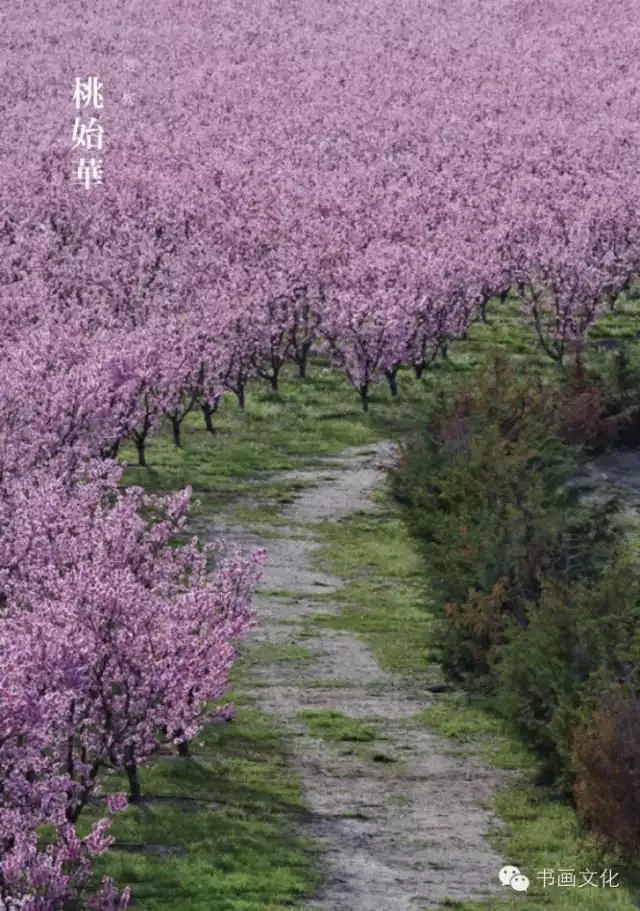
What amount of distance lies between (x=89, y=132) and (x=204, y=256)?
1661 centimetres

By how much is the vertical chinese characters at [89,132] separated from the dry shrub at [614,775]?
5186cm

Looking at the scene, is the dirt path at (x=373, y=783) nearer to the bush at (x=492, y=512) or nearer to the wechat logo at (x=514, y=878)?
the wechat logo at (x=514, y=878)

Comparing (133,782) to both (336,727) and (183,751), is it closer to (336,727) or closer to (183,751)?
(183,751)

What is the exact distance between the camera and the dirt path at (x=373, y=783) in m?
29.1

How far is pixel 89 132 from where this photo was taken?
85438 mm

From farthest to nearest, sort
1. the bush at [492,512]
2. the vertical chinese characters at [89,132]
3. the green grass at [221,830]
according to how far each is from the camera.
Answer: the vertical chinese characters at [89,132]
the bush at [492,512]
the green grass at [221,830]

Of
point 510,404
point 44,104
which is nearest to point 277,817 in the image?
point 510,404

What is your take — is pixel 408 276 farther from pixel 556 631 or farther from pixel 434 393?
pixel 556 631

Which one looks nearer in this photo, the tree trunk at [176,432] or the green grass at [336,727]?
the green grass at [336,727]

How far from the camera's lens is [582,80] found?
10156 cm

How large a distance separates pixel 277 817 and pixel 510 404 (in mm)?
21795

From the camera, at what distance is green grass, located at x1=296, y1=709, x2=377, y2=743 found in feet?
119

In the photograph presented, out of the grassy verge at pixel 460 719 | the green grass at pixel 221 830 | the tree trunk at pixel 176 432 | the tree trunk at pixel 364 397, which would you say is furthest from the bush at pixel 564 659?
the tree trunk at pixel 364 397

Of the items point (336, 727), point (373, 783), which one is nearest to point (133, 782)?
point (373, 783)
